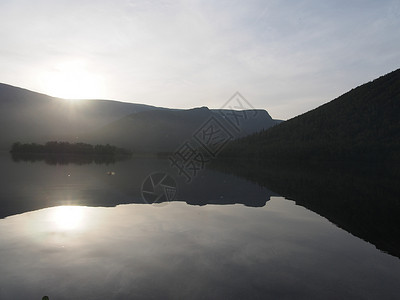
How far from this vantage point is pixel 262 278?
36.9 feet

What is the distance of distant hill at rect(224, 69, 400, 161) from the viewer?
160 metres

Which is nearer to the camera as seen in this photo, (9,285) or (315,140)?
(9,285)

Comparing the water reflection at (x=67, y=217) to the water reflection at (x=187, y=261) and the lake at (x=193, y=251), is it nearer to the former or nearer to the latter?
the lake at (x=193, y=251)

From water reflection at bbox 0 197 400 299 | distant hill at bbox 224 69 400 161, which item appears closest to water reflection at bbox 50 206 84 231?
water reflection at bbox 0 197 400 299

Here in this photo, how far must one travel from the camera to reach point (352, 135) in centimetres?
17325

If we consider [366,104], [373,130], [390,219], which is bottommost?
[390,219]

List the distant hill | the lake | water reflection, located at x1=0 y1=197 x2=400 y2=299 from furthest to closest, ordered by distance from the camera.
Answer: the distant hill, the lake, water reflection, located at x1=0 y1=197 x2=400 y2=299

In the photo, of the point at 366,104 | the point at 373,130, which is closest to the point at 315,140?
the point at 373,130

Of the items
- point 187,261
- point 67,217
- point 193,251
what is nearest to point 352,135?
point 67,217

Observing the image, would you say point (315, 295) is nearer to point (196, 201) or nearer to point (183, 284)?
point (183, 284)

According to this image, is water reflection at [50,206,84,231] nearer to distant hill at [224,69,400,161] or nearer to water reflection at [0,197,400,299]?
water reflection at [0,197,400,299]

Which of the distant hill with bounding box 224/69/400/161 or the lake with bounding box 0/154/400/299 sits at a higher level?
the distant hill with bounding box 224/69/400/161

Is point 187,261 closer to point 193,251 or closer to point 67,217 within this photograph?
point 193,251

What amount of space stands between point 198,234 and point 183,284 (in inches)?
276
